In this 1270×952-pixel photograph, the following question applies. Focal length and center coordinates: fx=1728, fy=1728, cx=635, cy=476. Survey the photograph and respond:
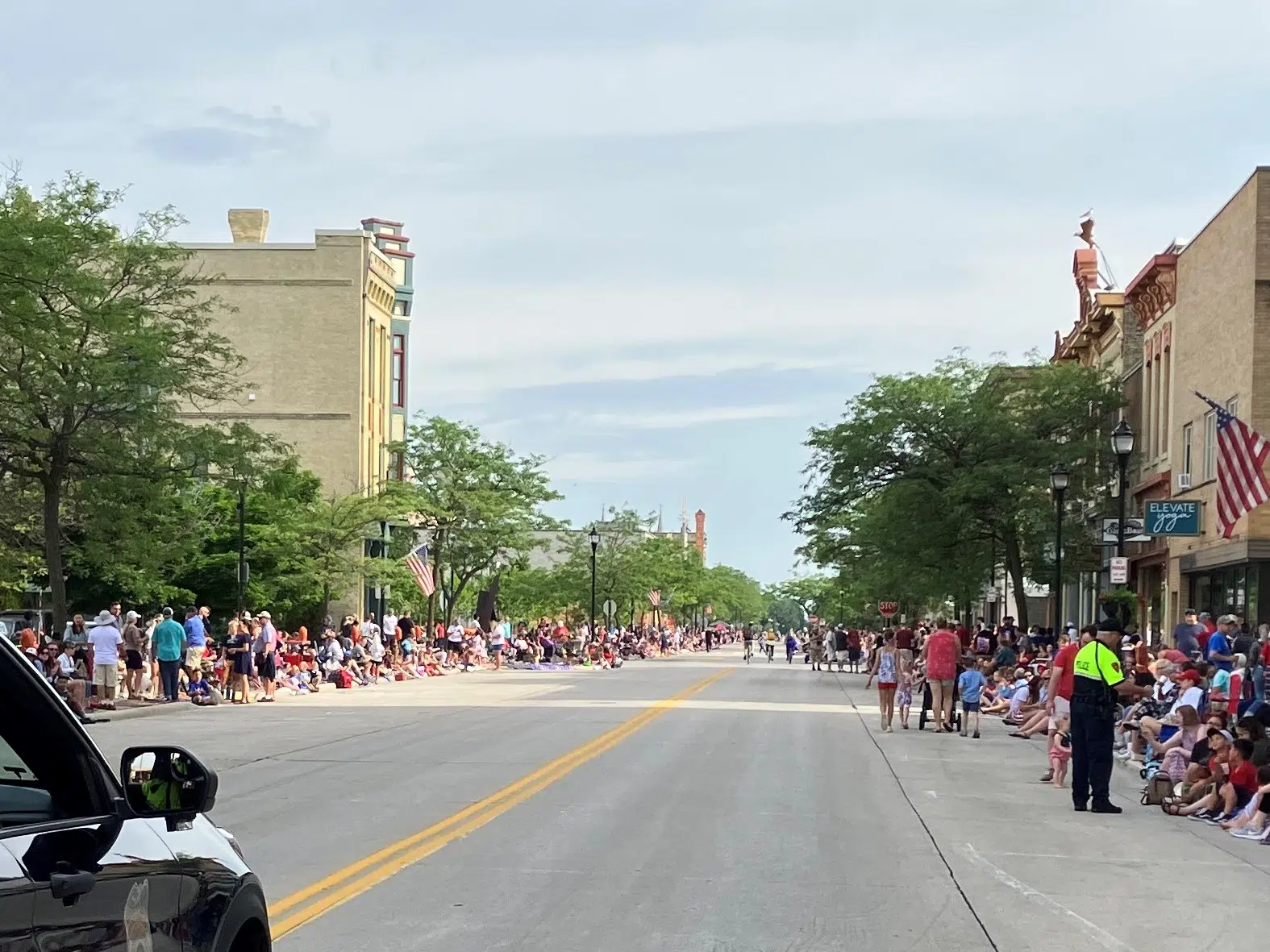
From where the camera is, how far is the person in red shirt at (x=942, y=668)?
28047 mm

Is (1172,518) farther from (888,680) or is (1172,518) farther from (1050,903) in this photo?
(1050,903)

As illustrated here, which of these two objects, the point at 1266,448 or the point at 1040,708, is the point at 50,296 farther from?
the point at 1266,448

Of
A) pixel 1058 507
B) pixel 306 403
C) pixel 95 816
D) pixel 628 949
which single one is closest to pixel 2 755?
pixel 95 816

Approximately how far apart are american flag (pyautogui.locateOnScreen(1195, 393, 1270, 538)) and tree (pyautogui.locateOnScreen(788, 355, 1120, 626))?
1889cm

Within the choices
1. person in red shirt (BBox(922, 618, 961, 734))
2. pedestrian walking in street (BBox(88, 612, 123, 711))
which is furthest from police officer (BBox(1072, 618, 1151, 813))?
pedestrian walking in street (BBox(88, 612, 123, 711))

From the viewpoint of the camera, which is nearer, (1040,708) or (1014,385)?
(1040,708)

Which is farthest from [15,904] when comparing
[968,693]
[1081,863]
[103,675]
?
[103,675]

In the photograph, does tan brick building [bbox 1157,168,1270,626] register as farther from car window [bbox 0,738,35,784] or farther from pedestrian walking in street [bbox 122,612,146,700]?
car window [bbox 0,738,35,784]

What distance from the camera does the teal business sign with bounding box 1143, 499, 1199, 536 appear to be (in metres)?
37.6

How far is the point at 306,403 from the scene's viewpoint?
226 ft

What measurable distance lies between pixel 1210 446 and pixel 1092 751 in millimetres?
24600

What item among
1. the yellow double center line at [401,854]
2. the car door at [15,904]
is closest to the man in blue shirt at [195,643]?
the yellow double center line at [401,854]

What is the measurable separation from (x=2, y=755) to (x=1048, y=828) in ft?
42.8

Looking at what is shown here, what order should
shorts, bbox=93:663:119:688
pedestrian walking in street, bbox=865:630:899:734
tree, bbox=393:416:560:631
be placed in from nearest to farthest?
1. pedestrian walking in street, bbox=865:630:899:734
2. shorts, bbox=93:663:119:688
3. tree, bbox=393:416:560:631
